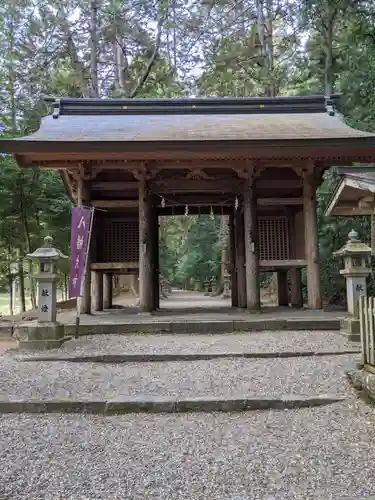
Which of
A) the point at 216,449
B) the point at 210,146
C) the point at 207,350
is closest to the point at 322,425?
the point at 216,449

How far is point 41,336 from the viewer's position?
6566 millimetres

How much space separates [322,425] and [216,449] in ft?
3.42

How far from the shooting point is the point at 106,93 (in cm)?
2186

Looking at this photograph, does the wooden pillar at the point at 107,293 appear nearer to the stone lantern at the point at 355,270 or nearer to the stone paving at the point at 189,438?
the stone paving at the point at 189,438

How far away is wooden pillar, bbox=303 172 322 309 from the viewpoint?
8539 millimetres

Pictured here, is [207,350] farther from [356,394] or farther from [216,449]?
[216,449]

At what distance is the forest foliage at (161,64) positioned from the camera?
489 inches

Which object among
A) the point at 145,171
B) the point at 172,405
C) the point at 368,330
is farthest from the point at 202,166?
the point at 172,405

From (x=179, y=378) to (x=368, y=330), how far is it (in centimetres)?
226

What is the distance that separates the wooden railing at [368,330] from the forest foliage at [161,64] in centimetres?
771

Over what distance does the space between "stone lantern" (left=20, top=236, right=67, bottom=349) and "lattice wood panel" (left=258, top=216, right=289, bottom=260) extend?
17.0 feet

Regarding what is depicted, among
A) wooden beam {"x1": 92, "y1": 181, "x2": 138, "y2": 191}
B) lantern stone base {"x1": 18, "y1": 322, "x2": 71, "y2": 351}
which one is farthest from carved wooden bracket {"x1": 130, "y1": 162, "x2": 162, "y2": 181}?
lantern stone base {"x1": 18, "y1": 322, "x2": 71, "y2": 351}

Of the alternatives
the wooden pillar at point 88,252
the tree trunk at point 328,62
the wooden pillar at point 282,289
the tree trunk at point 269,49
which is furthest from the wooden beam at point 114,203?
the tree trunk at point 269,49

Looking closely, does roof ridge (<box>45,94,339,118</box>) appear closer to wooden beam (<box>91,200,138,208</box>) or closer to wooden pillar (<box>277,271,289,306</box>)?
wooden beam (<box>91,200,138,208</box>)
